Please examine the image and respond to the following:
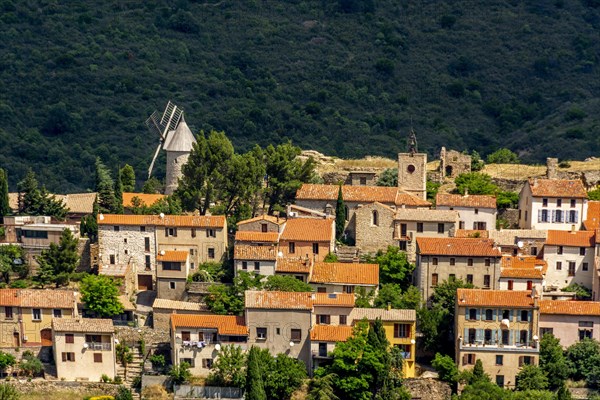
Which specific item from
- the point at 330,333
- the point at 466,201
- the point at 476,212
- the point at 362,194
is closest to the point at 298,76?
the point at 362,194

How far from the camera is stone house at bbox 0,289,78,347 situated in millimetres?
76625

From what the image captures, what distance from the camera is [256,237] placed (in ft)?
265

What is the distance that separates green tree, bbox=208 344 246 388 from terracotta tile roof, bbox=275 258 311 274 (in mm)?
6003

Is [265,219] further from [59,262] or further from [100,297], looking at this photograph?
[59,262]

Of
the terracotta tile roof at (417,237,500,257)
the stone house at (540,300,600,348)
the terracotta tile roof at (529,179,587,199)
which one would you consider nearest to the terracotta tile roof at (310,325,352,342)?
the terracotta tile roof at (417,237,500,257)

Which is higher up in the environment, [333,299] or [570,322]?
[333,299]

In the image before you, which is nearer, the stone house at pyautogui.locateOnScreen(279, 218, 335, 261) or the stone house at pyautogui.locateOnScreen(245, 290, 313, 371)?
the stone house at pyautogui.locateOnScreen(245, 290, 313, 371)

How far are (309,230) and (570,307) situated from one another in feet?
48.6

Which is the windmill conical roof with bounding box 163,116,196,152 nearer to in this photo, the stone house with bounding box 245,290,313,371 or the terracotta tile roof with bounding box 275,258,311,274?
the terracotta tile roof with bounding box 275,258,311,274

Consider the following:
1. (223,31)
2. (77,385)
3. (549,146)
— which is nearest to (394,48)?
(223,31)

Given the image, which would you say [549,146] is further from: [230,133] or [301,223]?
[301,223]

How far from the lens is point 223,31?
148 meters

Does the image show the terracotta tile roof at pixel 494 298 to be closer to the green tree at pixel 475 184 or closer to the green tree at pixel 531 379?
the green tree at pixel 531 379

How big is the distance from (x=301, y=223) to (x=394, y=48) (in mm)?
65555
